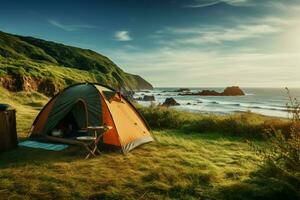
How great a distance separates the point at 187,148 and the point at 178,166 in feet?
8.36

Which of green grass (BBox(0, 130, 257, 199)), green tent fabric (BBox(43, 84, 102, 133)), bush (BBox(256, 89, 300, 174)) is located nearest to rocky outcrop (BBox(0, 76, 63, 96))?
green tent fabric (BBox(43, 84, 102, 133))

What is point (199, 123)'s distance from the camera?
1567 cm

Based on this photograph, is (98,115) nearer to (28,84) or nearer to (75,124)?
(75,124)

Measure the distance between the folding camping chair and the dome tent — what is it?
330 mm

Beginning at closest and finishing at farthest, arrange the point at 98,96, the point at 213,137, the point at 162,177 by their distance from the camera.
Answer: the point at 162,177 < the point at 98,96 < the point at 213,137

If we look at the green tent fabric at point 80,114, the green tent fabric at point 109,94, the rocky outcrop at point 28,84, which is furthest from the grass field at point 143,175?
the rocky outcrop at point 28,84

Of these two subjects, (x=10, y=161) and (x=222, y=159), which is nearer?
(x=10, y=161)

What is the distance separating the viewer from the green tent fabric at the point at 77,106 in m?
11.2

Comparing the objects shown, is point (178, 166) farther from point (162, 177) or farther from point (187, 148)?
point (187, 148)

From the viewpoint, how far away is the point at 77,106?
39.9 feet

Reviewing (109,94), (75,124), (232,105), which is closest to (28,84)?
(75,124)

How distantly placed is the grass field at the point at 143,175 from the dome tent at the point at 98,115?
0.55 m

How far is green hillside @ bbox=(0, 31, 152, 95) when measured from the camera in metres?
42.4

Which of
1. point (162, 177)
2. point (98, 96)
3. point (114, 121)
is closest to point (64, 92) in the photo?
point (98, 96)
